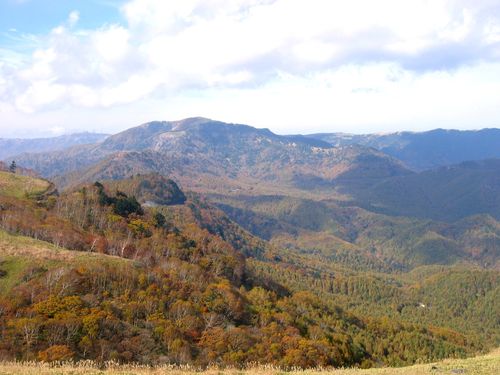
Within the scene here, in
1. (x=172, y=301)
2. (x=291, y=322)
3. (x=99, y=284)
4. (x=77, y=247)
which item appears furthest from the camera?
(x=77, y=247)

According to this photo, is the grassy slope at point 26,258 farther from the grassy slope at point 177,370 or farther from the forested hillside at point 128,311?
the grassy slope at point 177,370

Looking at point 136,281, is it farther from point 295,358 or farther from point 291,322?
A: point 291,322

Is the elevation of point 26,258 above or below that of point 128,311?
above

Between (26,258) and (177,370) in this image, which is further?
(26,258)

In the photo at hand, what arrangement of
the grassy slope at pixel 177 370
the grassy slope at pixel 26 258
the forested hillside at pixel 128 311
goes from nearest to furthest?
the grassy slope at pixel 177 370
the forested hillside at pixel 128 311
the grassy slope at pixel 26 258

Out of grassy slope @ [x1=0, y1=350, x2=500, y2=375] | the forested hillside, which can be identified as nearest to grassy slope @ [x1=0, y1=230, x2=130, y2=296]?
the forested hillside

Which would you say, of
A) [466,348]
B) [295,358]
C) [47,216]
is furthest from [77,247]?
[466,348]

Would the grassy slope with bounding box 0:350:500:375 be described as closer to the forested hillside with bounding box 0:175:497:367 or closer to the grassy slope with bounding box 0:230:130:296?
the forested hillside with bounding box 0:175:497:367

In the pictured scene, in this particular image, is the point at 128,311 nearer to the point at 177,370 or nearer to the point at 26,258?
the point at 26,258

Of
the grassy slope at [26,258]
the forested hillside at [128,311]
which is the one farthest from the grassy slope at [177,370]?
the grassy slope at [26,258]

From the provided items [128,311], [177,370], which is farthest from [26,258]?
[177,370]

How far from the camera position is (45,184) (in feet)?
468

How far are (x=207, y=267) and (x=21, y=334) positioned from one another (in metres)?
64.3

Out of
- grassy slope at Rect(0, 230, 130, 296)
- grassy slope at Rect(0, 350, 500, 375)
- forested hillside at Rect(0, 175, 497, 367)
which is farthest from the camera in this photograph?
grassy slope at Rect(0, 230, 130, 296)
